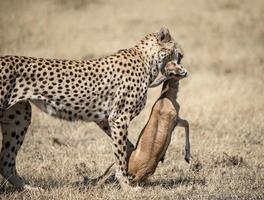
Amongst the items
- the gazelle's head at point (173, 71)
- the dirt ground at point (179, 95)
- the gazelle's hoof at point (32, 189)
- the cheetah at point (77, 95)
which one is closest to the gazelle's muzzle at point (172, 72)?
the gazelle's head at point (173, 71)

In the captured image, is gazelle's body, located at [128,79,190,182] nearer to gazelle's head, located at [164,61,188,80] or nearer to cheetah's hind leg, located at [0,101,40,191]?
gazelle's head, located at [164,61,188,80]

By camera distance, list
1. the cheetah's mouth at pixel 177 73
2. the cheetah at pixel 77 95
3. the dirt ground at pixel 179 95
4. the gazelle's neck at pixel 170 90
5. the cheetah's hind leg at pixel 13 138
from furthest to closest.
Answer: the gazelle's neck at pixel 170 90 < the cheetah's mouth at pixel 177 73 < the dirt ground at pixel 179 95 < the cheetah's hind leg at pixel 13 138 < the cheetah at pixel 77 95

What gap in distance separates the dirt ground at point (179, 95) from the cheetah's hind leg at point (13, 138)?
0.17 m

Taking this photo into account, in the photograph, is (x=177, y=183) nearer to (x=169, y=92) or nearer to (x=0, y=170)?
(x=169, y=92)

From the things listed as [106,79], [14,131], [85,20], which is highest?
[106,79]

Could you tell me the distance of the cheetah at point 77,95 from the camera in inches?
246

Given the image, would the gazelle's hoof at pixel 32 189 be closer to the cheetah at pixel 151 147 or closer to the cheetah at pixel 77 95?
the cheetah at pixel 77 95

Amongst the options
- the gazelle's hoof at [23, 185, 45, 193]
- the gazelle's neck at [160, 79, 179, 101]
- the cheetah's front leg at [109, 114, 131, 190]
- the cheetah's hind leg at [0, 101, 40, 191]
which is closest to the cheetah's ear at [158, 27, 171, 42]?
the gazelle's neck at [160, 79, 179, 101]

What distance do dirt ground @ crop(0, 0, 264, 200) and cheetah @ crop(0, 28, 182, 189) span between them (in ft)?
1.38

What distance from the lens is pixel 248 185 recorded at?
6.64 meters

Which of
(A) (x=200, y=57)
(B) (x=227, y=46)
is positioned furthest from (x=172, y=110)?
(B) (x=227, y=46)

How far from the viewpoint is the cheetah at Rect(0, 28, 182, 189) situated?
20.5 feet

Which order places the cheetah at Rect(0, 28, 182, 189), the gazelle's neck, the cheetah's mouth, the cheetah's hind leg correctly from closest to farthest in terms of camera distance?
1. the cheetah at Rect(0, 28, 182, 189)
2. the cheetah's hind leg
3. the cheetah's mouth
4. the gazelle's neck

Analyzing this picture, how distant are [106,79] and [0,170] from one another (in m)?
1.39
